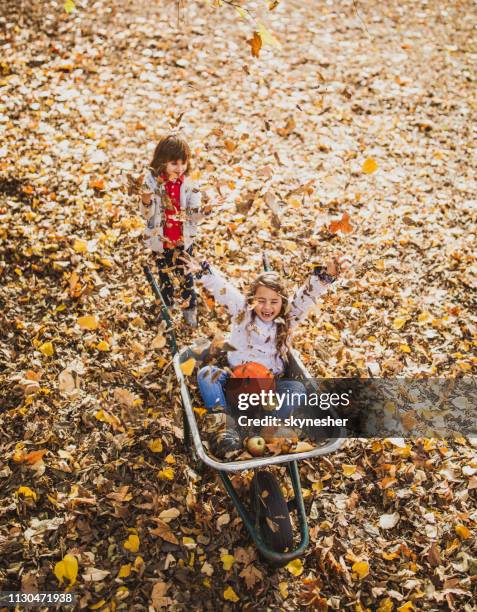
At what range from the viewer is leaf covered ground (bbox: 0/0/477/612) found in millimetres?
3146

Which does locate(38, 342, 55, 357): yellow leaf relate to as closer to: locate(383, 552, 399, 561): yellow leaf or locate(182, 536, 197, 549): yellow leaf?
locate(182, 536, 197, 549): yellow leaf

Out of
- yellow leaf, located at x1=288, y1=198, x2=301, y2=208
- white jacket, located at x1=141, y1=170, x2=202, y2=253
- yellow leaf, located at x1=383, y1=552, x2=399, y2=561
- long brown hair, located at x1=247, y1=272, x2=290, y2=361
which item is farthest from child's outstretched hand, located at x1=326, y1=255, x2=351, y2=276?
yellow leaf, located at x1=288, y1=198, x2=301, y2=208

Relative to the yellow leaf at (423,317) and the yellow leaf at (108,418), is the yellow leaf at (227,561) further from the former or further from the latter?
the yellow leaf at (423,317)

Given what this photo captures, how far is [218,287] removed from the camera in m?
3.54

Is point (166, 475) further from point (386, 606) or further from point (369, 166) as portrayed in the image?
point (369, 166)

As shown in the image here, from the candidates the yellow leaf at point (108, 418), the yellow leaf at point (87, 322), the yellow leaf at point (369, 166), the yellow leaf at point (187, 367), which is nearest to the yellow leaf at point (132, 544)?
the yellow leaf at point (108, 418)

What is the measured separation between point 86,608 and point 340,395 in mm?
2290

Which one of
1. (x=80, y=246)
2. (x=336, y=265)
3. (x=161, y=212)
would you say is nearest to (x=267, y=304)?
(x=336, y=265)

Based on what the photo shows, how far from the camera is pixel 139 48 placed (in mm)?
7496

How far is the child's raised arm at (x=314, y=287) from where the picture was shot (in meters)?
3.27

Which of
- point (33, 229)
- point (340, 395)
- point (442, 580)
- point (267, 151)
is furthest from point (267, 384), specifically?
point (267, 151)

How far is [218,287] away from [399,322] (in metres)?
1.90

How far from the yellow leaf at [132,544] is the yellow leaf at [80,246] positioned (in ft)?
8.85

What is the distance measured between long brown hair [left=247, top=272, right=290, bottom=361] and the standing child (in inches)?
21.8
